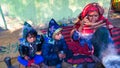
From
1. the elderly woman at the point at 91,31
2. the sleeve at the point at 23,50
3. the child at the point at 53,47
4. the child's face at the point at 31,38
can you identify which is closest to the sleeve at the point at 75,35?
the elderly woman at the point at 91,31

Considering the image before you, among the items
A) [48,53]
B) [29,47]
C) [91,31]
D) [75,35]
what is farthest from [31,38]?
[91,31]

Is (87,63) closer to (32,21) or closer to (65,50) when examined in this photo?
(65,50)

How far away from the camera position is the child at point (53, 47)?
10.8 ft

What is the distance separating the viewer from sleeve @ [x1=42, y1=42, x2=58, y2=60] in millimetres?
3349

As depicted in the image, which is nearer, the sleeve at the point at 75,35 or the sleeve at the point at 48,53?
the sleeve at the point at 48,53

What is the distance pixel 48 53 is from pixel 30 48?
1.01 feet

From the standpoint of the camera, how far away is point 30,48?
11.0 feet

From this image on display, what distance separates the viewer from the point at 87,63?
11.9ft

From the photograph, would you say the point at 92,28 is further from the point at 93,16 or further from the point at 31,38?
the point at 31,38

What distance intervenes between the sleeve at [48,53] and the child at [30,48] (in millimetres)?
135

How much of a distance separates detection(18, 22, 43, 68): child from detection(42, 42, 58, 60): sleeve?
135mm

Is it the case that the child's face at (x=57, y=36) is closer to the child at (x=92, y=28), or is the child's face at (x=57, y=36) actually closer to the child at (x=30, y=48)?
the child at (x=30, y=48)

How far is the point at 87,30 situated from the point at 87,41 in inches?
8.1

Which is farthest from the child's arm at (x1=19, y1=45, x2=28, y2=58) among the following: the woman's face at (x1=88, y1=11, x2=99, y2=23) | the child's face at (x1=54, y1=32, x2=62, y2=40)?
the woman's face at (x1=88, y1=11, x2=99, y2=23)
